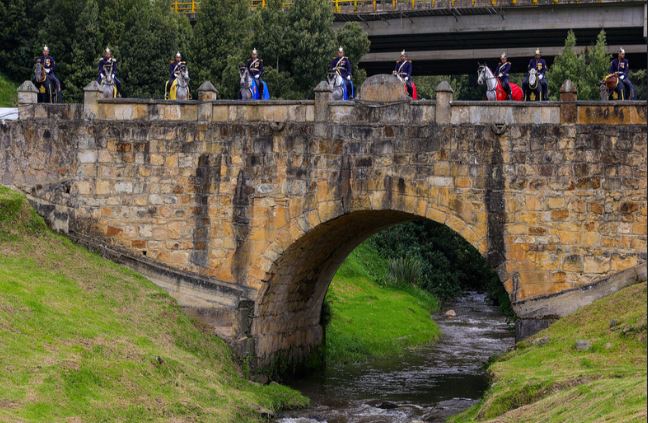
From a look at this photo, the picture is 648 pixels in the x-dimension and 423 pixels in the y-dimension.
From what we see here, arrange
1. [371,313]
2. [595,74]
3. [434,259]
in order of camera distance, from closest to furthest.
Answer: [371,313], [595,74], [434,259]

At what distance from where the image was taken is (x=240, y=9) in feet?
153

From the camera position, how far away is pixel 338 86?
2948cm

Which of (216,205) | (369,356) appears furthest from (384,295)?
(216,205)

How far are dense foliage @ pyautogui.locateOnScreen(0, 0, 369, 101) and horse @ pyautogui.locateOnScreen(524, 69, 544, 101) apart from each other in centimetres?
1485

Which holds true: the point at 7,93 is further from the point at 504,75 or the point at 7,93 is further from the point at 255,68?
the point at 504,75

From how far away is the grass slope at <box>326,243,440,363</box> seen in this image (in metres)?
33.8

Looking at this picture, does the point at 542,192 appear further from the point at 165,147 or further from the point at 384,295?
the point at 384,295

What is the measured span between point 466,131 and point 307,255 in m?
5.04

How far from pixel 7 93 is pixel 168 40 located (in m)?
6.14

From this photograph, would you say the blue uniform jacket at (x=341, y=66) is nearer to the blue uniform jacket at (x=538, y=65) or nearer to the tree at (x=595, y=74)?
the blue uniform jacket at (x=538, y=65)

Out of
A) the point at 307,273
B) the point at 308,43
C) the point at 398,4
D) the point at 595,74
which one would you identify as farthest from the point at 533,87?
the point at 398,4

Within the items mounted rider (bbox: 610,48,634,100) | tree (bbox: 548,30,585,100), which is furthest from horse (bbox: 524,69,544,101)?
tree (bbox: 548,30,585,100)

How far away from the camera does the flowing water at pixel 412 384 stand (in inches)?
989

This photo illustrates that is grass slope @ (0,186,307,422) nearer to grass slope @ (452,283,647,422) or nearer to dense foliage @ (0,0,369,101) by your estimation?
grass slope @ (452,283,647,422)
